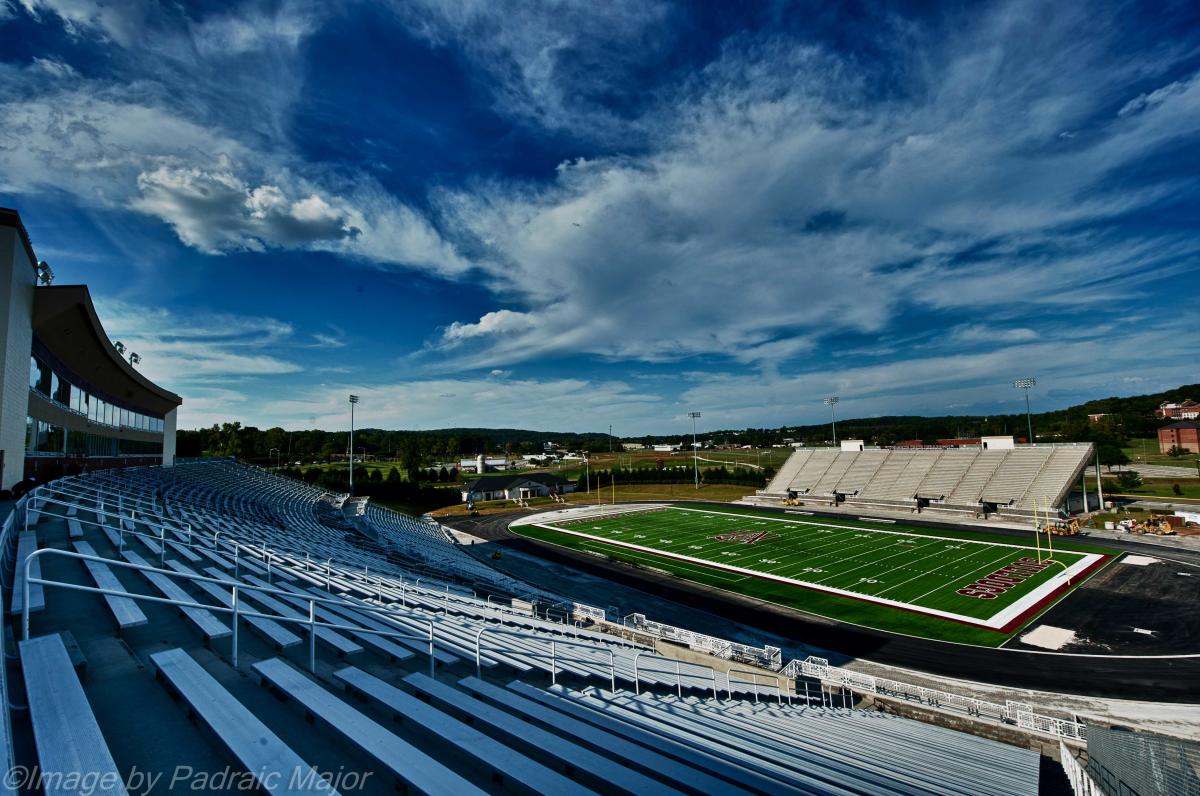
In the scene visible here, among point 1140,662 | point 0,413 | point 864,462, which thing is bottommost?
point 1140,662

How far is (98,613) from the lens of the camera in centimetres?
625

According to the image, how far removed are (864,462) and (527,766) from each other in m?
66.4

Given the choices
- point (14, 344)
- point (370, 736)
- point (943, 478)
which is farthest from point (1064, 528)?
point (14, 344)

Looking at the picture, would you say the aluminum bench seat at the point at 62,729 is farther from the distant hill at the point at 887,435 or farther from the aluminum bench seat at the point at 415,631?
the distant hill at the point at 887,435

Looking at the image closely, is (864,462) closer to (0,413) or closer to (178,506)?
(178,506)

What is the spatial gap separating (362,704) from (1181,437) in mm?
133752

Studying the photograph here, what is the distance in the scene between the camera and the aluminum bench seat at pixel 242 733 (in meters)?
3.06

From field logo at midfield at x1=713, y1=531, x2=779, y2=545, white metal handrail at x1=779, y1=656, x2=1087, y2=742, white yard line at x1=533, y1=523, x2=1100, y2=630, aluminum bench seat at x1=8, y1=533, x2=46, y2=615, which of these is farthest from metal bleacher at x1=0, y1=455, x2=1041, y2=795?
field logo at midfield at x1=713, y1=531, x2=779, y2=545

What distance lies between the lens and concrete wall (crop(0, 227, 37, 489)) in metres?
14.6

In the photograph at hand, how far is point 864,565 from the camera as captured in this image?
32.8 meters

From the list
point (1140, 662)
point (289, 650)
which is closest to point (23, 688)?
point (289, 650)

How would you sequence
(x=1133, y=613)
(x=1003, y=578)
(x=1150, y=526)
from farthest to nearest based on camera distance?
(x=1150, y=526) → (x=1003, y=578) → (x=1133, y=613)

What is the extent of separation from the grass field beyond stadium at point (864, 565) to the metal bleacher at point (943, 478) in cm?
984

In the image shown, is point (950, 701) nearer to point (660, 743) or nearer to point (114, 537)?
point (660, 743)
